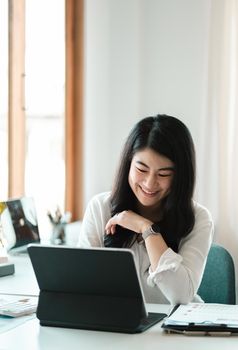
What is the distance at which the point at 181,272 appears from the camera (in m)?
2.24

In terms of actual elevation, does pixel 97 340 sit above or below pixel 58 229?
above

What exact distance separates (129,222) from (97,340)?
69 centimetres

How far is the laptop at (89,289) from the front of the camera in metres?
1.83

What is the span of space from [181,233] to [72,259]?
680 millimetres

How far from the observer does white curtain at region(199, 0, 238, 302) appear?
3.45 m

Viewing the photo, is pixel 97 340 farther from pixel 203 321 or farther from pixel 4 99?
pixel 4 99

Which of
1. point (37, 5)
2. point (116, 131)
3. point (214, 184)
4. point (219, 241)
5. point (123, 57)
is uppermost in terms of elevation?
point (37, 5)

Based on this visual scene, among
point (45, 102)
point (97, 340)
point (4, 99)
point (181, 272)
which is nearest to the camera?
point (97, 340)

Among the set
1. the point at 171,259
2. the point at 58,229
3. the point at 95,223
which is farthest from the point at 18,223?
the point at 171,259

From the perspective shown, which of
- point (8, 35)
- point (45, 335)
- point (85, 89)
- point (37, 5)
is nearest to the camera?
point (45, 335)

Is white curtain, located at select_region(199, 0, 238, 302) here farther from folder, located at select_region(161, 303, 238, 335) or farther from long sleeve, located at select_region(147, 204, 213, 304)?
folder, located at select_region(161, 303, 238, 335)

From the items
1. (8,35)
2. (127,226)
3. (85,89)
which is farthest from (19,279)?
(85,89)

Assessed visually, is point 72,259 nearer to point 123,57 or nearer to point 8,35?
point 8,35

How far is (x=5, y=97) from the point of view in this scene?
11.0 feet
